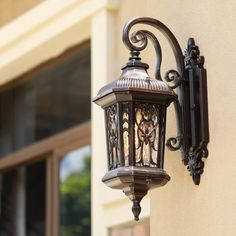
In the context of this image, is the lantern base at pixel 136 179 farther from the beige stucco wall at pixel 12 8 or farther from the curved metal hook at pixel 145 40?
the beige stucco wall at pixel 12 8

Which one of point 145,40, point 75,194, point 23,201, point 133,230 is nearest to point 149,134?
point 145,40

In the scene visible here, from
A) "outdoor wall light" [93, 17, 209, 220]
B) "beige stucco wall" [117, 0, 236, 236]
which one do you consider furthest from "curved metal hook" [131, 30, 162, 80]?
"beige stucco wall" [117, 0, 236, 236]

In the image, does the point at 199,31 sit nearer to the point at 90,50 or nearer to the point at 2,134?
the point at 90,50

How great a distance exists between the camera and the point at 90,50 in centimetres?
505

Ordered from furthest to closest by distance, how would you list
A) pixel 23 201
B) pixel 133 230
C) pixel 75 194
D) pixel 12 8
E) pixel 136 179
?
1. pixel 23 201
2. pixel 12 8
3. pixel 75 194
4. pixel 133 230
5. pixel 136 179

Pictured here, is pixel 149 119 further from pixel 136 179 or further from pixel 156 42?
pixel 156 42

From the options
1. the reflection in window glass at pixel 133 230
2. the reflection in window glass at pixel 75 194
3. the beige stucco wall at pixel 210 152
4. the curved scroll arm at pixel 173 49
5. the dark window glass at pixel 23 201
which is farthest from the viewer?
the dark window glass at pixel 23 201

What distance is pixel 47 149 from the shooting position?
213 inches

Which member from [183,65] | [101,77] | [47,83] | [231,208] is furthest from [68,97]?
[231,208]

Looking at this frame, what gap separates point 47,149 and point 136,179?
106 inches

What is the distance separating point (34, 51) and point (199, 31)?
Result: 228cm

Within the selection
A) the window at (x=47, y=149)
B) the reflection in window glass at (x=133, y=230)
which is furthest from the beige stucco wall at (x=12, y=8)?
the reflection in window glass at (x=133, y=230)

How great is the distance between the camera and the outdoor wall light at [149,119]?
2.81 m

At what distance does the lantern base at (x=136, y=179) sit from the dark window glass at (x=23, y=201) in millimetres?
2756
